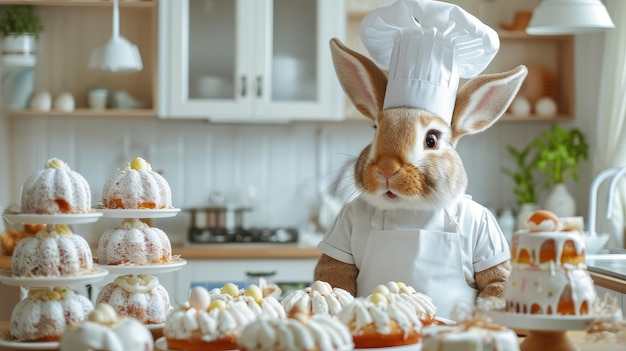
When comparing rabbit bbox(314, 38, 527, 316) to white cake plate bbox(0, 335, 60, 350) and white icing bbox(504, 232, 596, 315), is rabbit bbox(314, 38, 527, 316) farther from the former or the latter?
white cake plate bbox(0, 335, 60, 350)

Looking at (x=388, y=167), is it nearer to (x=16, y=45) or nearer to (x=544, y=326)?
(x=544, y=326)

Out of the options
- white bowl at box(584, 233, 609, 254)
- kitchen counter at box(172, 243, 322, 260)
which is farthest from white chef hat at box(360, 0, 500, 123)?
kitchen counter at box(172, 243, 322, 260)

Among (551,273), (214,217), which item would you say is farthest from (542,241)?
(214,217)

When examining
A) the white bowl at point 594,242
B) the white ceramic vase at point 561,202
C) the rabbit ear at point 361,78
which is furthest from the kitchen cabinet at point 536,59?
the rabbit ear at point 361,78

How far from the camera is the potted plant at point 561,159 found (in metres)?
3.65

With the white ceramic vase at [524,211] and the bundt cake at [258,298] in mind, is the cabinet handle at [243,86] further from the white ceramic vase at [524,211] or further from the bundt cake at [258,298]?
the bundt cake at [258,298]

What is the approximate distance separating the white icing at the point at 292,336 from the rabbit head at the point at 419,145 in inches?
27.3

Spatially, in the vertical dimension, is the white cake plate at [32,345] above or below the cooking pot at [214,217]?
below

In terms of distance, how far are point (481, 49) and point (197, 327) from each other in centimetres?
92

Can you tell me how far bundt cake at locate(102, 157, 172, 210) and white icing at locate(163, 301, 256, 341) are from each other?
258mm

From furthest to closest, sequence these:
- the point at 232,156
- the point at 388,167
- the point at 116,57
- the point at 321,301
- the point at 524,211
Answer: the point at 232,156
the point at 524,211
the point at 116,57
the point at 388,167
the point at 321,301

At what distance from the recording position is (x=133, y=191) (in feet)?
4.58

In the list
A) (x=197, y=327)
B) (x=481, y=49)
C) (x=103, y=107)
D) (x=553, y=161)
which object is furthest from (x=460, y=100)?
(x=103, y=107)

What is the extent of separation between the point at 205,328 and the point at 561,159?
2.78 metres
